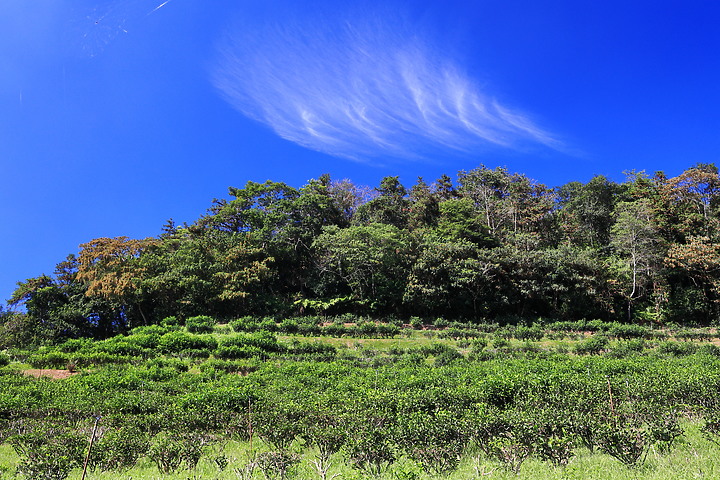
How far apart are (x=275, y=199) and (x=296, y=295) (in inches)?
365

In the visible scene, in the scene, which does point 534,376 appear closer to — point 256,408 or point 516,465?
point 516,465

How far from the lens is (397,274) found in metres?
29.9

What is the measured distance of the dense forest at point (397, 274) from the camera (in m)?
28.0

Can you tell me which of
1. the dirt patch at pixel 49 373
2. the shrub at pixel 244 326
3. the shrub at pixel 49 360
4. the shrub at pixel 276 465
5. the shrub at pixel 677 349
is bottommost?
the dirt patch at pixel 49 373

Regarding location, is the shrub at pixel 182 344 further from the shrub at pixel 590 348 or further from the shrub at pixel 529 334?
the shrub at pixel 590 348

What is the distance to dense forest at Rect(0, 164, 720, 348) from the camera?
2802cm

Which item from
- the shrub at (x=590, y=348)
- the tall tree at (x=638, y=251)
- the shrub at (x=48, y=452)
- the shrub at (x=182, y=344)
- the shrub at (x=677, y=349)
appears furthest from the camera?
the tall tree at (x=638, y=251)

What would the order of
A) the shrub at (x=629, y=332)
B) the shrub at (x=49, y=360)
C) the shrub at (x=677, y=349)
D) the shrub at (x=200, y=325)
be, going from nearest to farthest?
the shrub at (x=49, y=360) → the shrub at (x=677, y=349) → the shrub at (x=629, y=332) → the shrub at (x=200, y=325)

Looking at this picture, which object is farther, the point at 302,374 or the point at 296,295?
the point at 296,295

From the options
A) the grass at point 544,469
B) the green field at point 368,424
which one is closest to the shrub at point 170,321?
the green field at point 368,424

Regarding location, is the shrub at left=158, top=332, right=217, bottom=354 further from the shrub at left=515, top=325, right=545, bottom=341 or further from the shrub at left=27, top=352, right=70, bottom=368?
the shrub at left=515, top=325, right=545, bottom=341

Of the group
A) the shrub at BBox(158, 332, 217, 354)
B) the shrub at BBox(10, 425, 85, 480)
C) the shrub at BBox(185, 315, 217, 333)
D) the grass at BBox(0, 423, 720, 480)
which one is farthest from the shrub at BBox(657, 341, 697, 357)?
the shrub at BBox(185, 315, 217, 333)

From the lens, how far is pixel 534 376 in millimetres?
10688

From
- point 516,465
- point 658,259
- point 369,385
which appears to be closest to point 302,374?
point 369,385
